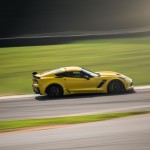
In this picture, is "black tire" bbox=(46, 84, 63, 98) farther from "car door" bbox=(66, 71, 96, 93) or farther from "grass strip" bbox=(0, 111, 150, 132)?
"grass strip" bbox=(0, 111, 150, 132)

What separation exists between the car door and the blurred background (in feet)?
8.67

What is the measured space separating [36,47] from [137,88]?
15088mm

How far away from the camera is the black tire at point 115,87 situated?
18219 mm

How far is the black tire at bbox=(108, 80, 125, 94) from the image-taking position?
18219mm

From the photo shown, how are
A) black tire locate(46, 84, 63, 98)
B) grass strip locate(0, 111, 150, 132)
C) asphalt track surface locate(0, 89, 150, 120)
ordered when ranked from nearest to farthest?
1. grass strip locate(0, 111, 150, 132)
2. asphalt track surface locate(0, 89, 150, 120)
3. black tire locate(46, 84, 63, 98)

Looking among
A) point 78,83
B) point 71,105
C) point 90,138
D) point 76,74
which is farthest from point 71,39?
point 90,138

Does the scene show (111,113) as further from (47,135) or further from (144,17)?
(144,17)

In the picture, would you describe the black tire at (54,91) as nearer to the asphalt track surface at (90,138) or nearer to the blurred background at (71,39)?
the blurred background at (71,39)

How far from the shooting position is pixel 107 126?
1004cm

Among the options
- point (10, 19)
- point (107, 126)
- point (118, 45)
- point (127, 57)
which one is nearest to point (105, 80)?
point (107, 126)

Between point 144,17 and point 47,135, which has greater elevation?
point 144,17

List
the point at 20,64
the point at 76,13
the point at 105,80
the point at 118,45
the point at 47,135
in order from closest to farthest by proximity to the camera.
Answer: the point at 47,135, the point at 105,80, the point at 20,64, the point at 118,45, the point at 76,13

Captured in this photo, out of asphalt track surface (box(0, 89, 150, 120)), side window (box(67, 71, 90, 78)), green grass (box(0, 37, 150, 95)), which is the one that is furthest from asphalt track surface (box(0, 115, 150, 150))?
green grass (box(0, 37, 150, 95))

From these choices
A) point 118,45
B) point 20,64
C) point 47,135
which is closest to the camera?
point 47,135
